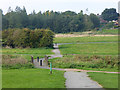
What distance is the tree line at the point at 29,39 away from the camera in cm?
5600

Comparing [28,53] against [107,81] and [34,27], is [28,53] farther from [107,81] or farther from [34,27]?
[34,27]

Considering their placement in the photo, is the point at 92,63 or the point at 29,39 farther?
the point at 29,39

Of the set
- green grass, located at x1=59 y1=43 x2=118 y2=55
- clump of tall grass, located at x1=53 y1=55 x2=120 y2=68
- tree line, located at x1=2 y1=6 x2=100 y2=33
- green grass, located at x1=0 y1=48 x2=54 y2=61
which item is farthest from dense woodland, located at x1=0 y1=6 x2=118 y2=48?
clump of tall grass, located at x1=53 y1=55 x2=120 y2=68

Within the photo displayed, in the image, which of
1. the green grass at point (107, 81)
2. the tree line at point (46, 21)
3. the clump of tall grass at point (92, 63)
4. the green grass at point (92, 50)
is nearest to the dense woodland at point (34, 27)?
the tree line at point (46, 21)

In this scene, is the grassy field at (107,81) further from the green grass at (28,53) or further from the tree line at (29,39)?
the tree line at (29,39)

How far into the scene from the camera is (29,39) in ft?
184

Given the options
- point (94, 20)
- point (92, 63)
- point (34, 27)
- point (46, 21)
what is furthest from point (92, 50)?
point (94, 20)

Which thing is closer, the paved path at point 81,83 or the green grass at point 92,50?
the paved path at point 81,83

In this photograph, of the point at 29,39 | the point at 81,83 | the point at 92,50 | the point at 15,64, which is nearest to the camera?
the point at 81,83

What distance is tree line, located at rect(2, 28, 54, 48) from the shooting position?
56.0 meters

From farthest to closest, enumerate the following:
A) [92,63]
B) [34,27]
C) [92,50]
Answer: [34,27]
[92,50]
[92,63]

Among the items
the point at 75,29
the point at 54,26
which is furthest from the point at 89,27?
the point at 54,26

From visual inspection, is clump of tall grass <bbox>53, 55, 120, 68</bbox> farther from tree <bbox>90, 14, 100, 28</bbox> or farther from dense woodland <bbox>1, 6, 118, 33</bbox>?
tree <bbox>90, 14, 100, 28</bbox>

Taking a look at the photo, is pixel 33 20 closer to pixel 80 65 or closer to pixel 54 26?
pixel 54 26
